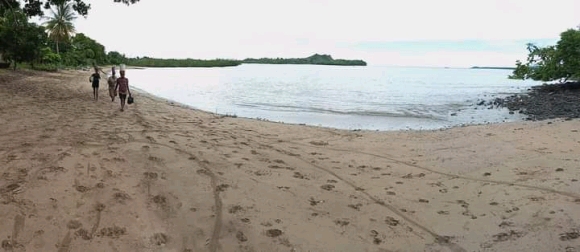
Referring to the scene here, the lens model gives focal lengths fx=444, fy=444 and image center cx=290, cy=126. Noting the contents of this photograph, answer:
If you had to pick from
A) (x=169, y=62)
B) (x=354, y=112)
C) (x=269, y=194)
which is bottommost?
(x=354, y=112)

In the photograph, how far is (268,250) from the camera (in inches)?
185

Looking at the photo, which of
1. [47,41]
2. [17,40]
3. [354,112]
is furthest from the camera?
[47,41]

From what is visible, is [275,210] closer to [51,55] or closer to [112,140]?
[112,140]

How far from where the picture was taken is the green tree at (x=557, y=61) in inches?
1420

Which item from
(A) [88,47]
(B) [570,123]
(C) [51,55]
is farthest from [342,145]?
(A) [88,47]

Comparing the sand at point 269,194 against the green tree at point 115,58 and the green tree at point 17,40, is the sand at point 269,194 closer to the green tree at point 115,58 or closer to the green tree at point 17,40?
the green tree at point 17,40

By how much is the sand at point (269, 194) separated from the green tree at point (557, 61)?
31202mm

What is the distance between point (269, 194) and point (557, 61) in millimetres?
39496

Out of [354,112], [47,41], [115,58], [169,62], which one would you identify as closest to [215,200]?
[354,112]

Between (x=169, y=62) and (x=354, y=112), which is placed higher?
(x=169, y=62)

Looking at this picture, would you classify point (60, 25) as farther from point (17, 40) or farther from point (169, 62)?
point (169, 62)

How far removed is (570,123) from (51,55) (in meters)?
57.2

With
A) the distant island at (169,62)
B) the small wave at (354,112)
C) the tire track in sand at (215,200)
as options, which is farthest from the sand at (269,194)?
the distant island at (169,62)

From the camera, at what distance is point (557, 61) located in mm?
37750
